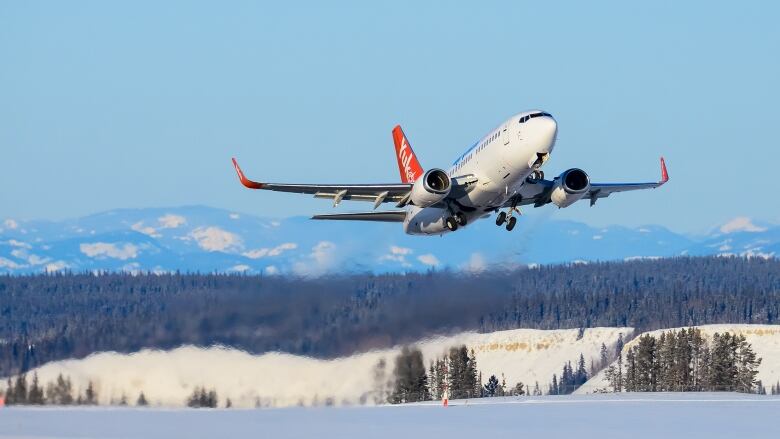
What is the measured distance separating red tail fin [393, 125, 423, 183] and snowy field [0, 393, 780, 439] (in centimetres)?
1242

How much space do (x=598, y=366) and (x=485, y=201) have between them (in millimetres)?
129403

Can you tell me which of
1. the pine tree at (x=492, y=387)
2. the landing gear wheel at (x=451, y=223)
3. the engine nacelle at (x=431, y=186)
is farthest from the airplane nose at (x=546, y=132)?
the pine tree at (x=492, y=387)

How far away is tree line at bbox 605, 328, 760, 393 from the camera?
136 metres

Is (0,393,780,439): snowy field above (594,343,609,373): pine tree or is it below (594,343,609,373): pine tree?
below

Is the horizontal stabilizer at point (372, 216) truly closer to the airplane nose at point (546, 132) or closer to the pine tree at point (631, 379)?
the airplane nose at point (546, 132)

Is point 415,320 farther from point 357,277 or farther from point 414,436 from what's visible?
point 414,436

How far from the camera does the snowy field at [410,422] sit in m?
52.8

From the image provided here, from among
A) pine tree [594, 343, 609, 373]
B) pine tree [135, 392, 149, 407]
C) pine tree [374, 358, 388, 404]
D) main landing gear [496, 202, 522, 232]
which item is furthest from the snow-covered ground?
pine tree [594, 343, 609, 373]

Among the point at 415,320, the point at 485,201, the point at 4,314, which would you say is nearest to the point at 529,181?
the point at 485,201

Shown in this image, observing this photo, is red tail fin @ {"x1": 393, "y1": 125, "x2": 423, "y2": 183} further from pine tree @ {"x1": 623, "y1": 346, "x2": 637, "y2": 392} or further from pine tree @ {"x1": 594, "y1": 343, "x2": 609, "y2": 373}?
pine tree @ {"x1": 594, "y1": 343, "x2": 609, "y2": 373}

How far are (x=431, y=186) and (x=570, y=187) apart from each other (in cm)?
616

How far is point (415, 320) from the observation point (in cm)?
7131

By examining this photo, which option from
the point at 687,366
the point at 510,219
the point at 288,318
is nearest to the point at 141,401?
the point at 288,318

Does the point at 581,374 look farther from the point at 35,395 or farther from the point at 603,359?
the point at 35,395
